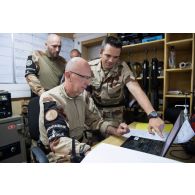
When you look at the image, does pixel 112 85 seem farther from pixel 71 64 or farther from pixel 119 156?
pixel 119 156

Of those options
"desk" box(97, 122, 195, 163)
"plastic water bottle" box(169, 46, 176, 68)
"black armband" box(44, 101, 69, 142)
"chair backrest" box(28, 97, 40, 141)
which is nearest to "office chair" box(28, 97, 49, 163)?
"chair backrest" box(28, 97, 40, 141)

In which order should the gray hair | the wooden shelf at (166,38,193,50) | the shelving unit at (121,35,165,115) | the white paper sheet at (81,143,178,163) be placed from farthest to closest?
the shelving unit at (121,35,165,115), the wooden shelf at (166,38,193,50), the gray hair, the white paper sheet at (81,143,178,163)

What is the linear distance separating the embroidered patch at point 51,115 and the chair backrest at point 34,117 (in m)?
0.13

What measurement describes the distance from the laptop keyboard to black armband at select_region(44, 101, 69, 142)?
0.27 metres

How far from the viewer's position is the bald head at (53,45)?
32.1 inches

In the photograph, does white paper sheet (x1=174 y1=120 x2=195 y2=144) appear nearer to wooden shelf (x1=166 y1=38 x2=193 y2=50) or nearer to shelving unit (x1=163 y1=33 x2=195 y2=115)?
shelving unit (x1=163 y1=33 x2=195 y2=115)

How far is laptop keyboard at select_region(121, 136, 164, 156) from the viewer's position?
2.20 feet

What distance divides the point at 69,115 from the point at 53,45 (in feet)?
1.20

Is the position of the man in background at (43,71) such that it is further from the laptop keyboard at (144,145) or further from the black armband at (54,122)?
the laptop keyboard at (144,145)

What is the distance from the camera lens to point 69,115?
2.59 ft

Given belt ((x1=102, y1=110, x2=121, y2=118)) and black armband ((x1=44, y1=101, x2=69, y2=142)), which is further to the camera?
belt ((x1=102, y1=110, x2=121, y2=118))
